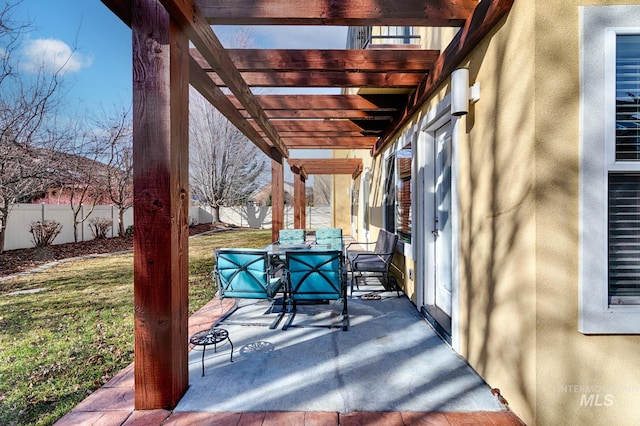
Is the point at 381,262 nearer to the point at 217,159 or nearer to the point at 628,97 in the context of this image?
the point at 628,97

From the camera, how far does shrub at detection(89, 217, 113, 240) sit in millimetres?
12203

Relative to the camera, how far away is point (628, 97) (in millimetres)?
1992

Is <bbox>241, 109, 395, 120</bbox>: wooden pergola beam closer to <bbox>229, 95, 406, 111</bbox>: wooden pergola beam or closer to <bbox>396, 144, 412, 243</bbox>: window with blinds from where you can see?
<bbox>229, 95, 406, 111</bbox>: wooden pergola beam

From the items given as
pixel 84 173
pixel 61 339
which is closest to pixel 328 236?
pixel 61 339

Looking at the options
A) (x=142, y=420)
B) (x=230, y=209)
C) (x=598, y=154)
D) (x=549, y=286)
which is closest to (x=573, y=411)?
(x=549, y=286)

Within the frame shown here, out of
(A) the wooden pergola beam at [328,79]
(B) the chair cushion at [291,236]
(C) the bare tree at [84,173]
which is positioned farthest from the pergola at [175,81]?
(C) the bare tree at [84,173]

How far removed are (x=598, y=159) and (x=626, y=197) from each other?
304mm

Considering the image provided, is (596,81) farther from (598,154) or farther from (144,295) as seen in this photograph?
(144,295)

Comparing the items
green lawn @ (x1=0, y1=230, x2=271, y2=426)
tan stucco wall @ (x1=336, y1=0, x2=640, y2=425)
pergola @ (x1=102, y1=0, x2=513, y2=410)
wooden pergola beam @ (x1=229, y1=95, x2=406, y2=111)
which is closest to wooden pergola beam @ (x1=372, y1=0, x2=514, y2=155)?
pergola @ (x1=102, y1=0, x2=513, y2=410)

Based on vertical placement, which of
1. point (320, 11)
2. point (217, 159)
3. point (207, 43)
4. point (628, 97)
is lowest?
point (628, 97)

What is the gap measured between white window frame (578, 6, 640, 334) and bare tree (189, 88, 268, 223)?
18475mm

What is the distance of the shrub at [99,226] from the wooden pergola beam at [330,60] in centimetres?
1135

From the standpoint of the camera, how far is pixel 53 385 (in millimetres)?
2580

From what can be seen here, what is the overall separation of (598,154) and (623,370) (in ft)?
4.26
